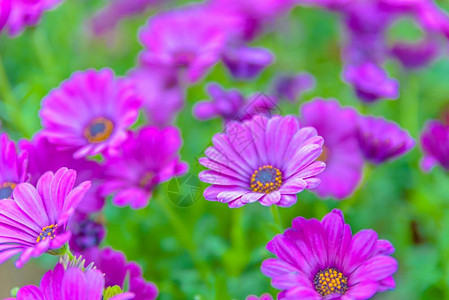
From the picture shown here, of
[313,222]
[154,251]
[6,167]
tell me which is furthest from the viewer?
[154,251]

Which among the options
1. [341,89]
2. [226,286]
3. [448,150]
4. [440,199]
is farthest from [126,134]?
[341,89]

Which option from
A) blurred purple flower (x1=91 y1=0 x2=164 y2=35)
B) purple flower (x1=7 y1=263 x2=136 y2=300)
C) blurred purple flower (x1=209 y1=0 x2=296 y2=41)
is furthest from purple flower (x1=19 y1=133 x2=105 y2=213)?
blurred purple flower (x1=91 y1=0 x2=164 y2=35)

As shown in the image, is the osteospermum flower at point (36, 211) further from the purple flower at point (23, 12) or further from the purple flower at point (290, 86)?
the purple flower at point (290, 86)

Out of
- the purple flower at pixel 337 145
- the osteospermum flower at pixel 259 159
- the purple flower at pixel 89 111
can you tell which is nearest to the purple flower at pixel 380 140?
the purple flower at pixel 337 145

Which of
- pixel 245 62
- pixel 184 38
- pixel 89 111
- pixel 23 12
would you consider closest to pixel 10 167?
pixel 89 111

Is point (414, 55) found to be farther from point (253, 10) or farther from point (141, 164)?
point (141, 164)

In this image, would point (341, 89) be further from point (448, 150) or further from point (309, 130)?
point (309, 130)
